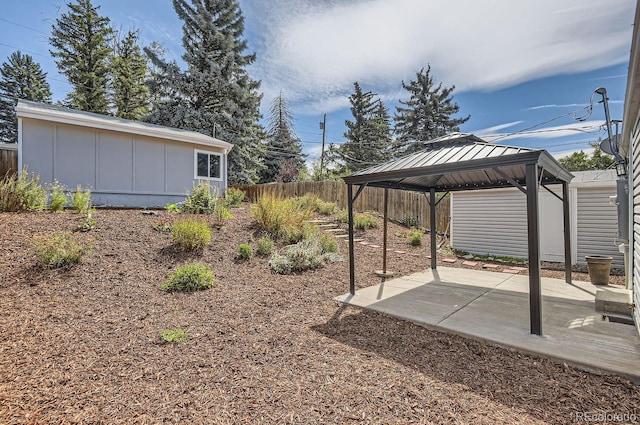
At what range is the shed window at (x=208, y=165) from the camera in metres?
10.9

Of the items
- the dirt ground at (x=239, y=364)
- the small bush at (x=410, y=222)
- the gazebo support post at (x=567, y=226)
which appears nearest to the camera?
the dirt ground at (x=239, y=364)

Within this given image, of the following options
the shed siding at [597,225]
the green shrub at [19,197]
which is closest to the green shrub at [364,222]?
the shed siding at [597,225]

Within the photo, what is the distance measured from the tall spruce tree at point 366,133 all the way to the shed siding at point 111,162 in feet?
50.2

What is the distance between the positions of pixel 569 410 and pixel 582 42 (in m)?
9.25

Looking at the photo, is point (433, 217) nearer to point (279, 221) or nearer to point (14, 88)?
Answer: point (279, 221)

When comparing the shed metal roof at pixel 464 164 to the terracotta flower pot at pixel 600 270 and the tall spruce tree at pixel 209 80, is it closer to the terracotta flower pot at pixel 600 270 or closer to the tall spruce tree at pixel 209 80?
the terracotta flower pot at pixel 600 270

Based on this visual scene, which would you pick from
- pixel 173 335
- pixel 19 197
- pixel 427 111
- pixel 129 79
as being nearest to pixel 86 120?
pixel 19 197

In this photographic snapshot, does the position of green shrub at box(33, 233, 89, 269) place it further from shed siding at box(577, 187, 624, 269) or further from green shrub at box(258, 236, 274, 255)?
shed siding at box(577, 187, 624, 269)

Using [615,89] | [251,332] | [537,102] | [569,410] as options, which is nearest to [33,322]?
[251,332]

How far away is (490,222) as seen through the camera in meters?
8.95

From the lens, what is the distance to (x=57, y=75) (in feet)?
57.8

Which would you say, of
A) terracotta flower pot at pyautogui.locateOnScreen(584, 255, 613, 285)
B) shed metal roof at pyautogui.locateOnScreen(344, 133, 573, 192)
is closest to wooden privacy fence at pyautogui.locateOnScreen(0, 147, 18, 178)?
shed metal roof at pyautogui.locateOnScreen(344, 133, 573, 192)

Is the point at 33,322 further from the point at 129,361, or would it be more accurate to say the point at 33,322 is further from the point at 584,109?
the point at 584,109

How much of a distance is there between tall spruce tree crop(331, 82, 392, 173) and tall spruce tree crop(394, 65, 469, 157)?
2.38m
